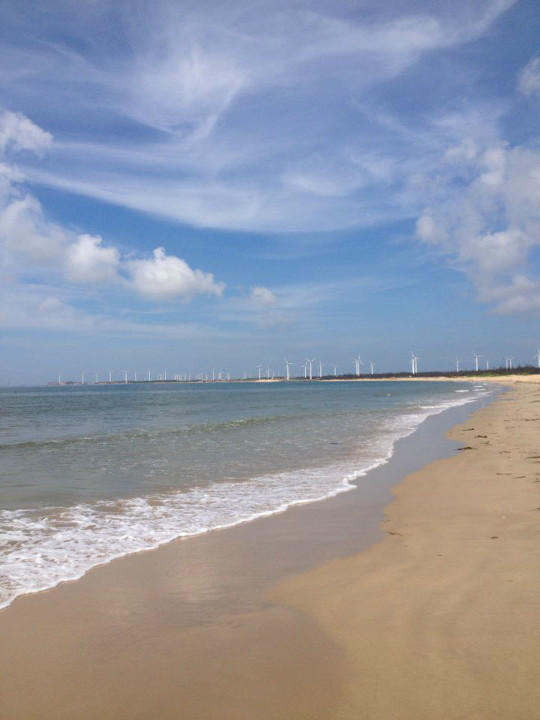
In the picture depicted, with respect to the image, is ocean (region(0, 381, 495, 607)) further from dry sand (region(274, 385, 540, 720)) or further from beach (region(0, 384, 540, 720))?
dry sand (region(274, 385, 540, 720))

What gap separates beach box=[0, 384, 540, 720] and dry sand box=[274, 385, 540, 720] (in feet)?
0.06

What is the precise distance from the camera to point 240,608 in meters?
5.17

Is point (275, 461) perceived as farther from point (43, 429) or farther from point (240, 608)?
point (43, 429)

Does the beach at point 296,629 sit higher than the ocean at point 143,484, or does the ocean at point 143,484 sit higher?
the beach at point 296,629

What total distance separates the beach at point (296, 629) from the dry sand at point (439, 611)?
2 cm

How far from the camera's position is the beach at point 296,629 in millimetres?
3559

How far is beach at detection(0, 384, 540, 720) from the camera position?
356 cm

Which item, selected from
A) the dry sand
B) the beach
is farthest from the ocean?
the dry sand

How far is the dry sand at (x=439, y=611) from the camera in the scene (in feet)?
11.5

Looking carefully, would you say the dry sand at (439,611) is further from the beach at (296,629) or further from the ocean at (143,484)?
the ocean at (143,484)

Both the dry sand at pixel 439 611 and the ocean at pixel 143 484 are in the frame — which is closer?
the dry sand at pixel 439 611

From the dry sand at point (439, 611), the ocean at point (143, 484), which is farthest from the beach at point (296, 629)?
the ocean at point (143, 484)

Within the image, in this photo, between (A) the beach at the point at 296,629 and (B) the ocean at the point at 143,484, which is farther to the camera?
(B) the ocean at the point at 143,484

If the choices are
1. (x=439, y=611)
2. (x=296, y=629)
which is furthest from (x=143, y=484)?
(x=439, y=611)
